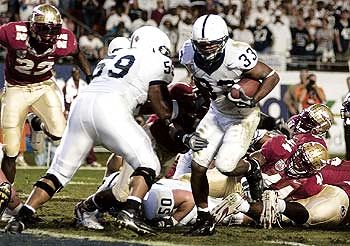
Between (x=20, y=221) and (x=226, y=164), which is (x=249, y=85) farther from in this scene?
(x=20, y=221)

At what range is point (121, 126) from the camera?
6.48 m

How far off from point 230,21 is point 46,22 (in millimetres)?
9715

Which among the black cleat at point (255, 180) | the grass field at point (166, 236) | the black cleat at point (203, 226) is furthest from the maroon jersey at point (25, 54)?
the black cleat at point (203, 226)

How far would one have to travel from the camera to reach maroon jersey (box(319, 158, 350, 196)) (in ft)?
25.8

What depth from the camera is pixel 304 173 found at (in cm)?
748

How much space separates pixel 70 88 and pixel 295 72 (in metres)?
4.43

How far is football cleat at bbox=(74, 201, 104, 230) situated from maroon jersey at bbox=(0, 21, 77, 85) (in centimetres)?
196

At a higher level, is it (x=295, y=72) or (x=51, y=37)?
(x=51, y=37)

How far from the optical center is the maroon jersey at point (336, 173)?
7.86m

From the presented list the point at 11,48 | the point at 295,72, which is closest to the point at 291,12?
the point at 295,72

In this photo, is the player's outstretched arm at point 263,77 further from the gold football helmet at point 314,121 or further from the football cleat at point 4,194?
the football cleat at point 4,194

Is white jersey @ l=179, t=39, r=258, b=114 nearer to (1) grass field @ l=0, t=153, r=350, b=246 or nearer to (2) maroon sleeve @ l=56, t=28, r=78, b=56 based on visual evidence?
(1) grass field @ l=0, t=153, r=350, b=246

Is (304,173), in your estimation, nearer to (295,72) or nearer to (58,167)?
(58,167)

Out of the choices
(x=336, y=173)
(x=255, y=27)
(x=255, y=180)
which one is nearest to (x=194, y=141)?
(x=255, y=180)
